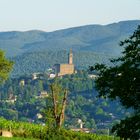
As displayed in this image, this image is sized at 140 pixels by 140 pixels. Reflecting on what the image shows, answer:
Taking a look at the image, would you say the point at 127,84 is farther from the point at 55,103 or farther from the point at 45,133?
the point at 55,103

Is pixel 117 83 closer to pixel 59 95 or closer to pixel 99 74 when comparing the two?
pixel 99 74

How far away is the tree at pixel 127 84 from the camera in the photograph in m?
24.5

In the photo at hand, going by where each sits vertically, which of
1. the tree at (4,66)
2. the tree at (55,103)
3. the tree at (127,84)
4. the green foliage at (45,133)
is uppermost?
the tree at (127,84)

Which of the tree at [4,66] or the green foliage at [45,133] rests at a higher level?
the tree at [4,66]

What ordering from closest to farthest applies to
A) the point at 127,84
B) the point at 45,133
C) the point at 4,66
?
the point at 127,84 < the point at 45,133 < the point at 4,66

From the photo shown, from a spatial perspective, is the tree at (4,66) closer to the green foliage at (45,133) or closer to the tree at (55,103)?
the green foliage at (45,133)

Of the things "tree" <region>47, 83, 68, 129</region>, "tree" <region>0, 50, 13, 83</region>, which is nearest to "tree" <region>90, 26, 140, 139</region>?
"tree" <region>47, 83, 68, 129</region>

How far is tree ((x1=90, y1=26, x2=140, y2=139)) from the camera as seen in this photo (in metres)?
24.5

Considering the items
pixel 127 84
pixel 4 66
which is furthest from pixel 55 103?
pixel 127 84

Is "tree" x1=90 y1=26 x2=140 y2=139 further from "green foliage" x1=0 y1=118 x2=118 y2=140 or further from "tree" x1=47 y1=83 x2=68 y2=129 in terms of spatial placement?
"tree" x1=47 y1=83 x2=68 y2=129

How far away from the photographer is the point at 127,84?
24.6 metres

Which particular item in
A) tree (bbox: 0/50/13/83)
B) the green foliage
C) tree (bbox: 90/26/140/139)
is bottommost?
the green foliage

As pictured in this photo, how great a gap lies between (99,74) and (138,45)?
2.29m

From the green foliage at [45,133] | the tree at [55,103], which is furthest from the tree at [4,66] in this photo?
the tree at [55,103]
